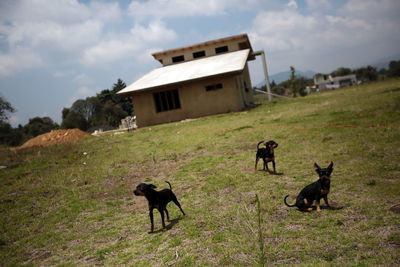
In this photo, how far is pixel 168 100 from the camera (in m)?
21.6

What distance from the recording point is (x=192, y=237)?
370cm

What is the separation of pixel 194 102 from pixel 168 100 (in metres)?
2.21

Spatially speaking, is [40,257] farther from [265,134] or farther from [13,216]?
[265,134]

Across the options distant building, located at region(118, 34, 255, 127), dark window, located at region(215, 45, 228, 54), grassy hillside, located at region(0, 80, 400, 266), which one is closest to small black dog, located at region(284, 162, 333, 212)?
grassy hillside, located at region(0, 80, 400, 266)

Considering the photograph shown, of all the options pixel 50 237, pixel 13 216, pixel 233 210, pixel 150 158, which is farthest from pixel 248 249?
pixel 150 158

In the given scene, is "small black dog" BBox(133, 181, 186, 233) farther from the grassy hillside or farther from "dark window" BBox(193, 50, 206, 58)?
"dark window" BBox(193, 50, 206, 58)

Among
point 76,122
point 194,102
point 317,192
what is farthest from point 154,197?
point 76,122

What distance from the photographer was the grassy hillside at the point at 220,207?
3146 mm

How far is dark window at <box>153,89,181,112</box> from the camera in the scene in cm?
2153

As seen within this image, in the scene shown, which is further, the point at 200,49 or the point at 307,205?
the point at 200,49

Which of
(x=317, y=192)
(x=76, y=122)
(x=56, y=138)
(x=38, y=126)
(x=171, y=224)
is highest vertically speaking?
(x=38, y=126)

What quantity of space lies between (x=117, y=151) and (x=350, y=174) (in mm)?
9372

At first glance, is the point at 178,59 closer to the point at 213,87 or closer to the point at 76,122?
the point at 213,87

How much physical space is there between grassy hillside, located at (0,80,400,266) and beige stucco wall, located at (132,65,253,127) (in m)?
10.9
